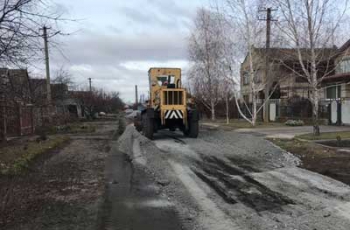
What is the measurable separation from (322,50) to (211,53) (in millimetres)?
21121

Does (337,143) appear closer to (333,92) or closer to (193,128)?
Result: (193,128)

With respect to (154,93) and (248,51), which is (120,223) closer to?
(154,93)

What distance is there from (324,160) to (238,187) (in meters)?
4.90

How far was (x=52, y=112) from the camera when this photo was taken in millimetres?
38625

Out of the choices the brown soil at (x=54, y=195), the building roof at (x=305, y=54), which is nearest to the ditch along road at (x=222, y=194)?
the brown soil at (x=54, y=195)

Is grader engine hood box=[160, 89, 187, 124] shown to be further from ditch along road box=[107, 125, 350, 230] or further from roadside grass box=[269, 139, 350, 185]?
ditch along road box=[107, 125, 350, 230]

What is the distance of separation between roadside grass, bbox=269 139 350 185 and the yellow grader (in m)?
6.13

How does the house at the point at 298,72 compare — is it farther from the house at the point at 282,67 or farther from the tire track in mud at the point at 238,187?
the tire track in mud at the point at 238,187

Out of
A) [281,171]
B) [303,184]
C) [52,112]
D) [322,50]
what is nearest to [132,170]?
[281,171]

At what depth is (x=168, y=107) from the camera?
2228 cm

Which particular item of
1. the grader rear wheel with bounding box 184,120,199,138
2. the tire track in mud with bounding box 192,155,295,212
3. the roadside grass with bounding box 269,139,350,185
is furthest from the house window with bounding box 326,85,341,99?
the tire track in mud with bounding box 192,155,295,212

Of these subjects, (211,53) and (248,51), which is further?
(211,53)

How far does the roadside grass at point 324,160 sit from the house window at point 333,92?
1926cm

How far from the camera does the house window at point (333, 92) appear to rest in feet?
116
